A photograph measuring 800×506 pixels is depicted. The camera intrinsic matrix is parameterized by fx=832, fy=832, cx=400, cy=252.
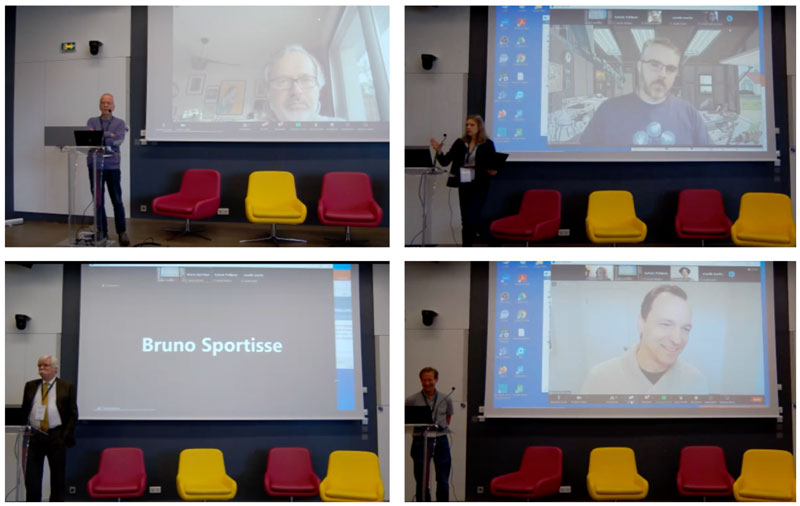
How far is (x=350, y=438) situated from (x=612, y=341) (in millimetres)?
2369

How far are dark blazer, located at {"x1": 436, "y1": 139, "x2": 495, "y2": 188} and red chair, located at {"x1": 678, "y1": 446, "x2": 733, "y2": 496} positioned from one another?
9.59 feet

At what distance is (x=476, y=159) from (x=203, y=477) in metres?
3.47

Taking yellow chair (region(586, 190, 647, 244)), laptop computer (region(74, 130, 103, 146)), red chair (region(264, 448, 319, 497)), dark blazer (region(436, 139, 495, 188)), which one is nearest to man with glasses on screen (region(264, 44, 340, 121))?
dark blazer (region(436, 139, 495, 188))

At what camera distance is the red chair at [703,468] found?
22.9 ft

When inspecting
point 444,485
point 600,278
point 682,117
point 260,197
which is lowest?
point 444,485

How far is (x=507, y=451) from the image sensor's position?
708cm

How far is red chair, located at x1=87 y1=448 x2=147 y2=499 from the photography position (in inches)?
275

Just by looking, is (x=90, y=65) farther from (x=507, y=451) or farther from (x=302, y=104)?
(x=507, y=451)

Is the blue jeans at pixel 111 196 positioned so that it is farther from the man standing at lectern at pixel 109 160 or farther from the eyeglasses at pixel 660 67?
the eyeglasses at pixel 660 67

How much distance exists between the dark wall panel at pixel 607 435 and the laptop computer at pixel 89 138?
10.3 feet

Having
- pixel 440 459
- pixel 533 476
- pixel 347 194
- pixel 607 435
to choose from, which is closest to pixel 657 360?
pixel 607 435

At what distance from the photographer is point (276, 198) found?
24.9 ft

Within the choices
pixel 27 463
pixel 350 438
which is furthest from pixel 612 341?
pixel 27 463

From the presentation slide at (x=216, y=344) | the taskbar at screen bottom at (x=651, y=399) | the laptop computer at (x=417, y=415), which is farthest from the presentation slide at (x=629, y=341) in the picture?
the laptop computer at (x=417, y=415)
